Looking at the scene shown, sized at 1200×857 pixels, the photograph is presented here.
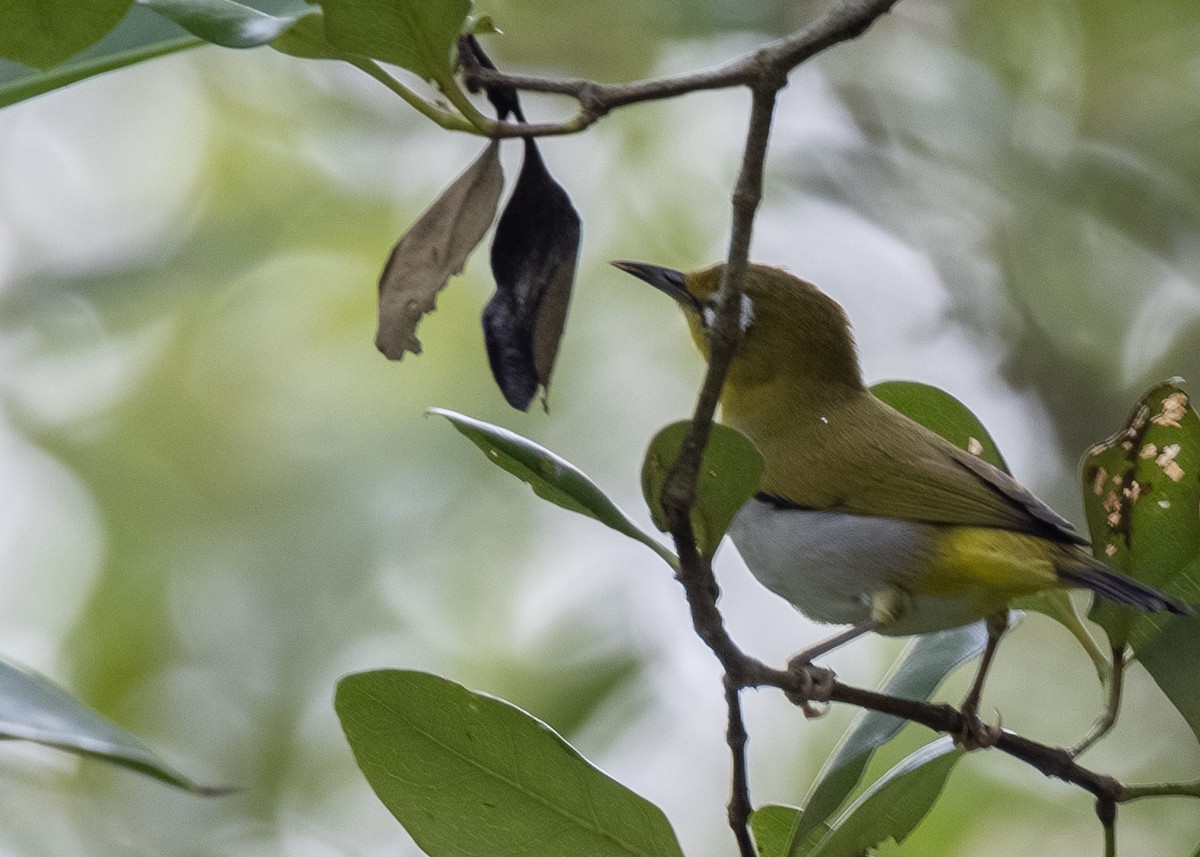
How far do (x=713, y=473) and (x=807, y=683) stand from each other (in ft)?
1.91

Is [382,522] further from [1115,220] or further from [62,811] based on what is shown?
[1115,220]

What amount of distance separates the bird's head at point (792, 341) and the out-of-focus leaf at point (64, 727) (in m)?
2.11

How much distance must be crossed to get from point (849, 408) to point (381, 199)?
11.5 feet

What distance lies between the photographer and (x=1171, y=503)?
2209mm

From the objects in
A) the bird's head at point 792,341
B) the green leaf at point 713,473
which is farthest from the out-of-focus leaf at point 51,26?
→ the bird's head at point 792,341

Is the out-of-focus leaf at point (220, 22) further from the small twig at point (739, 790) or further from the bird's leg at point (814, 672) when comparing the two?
the bird's leg at point (814, 672)

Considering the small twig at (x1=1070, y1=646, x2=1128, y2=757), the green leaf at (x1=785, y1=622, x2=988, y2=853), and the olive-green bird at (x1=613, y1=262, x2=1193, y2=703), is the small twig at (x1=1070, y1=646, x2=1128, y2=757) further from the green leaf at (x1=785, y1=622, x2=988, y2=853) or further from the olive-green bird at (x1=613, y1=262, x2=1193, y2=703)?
the green leaf at (x1=785, y1=622, x2=988, y2=853)

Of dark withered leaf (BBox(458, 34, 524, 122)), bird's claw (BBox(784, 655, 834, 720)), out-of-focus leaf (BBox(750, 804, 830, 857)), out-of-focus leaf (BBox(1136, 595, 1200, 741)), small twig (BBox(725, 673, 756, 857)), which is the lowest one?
out-of-focus leaf (BBox(750, 804, 830, 857))

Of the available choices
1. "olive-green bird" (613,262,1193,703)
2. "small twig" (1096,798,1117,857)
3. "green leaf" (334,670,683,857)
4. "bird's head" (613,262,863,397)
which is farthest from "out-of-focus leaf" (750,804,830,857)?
"bird's head" (613,262,863,397)

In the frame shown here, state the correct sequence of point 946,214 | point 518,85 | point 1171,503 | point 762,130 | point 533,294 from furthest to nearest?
point 946,214
point 1171,503
point 533,294
point 518,85
point 762,130

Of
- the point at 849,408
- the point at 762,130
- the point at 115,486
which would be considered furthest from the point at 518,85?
the point at 115,486

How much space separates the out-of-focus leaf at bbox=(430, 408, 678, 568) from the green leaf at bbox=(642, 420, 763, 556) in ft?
0.22

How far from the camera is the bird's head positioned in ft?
11.2

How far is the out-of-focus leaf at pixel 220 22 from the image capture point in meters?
1.71
